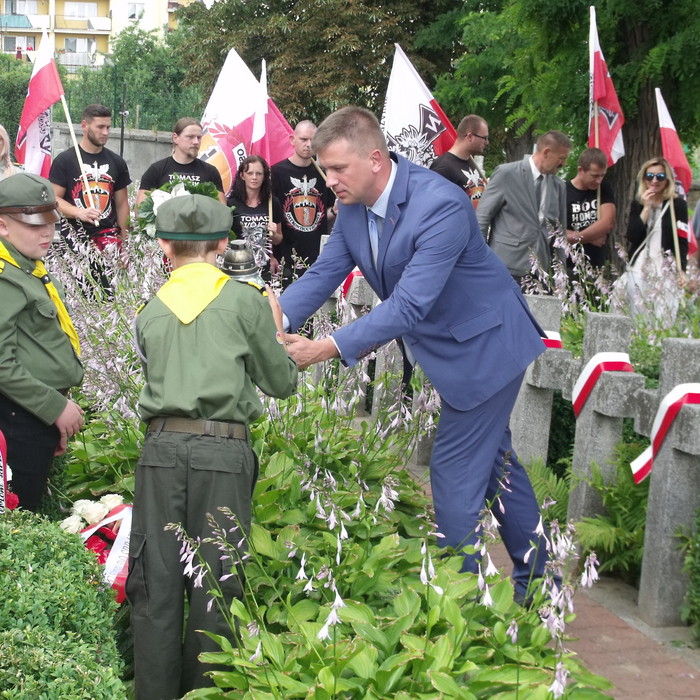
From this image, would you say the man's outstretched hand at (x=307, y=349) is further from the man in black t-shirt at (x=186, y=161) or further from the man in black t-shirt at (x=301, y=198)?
the man in black t-shirt at (x=186, y=161)

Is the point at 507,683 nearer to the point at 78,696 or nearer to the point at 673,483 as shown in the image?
the point at 78,696

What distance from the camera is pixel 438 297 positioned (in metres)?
4.41

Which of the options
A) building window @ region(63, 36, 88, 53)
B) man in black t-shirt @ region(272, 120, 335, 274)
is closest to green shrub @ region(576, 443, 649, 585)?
man in black t-shirt @ region(272, 120, 335, 274)

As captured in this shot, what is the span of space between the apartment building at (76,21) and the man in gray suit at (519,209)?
86.7m

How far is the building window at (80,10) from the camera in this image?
9769 cm

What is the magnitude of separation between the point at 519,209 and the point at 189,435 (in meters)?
5.37

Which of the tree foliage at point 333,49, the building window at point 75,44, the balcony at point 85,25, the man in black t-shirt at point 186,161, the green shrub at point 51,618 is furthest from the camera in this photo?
the building window at point 75,44

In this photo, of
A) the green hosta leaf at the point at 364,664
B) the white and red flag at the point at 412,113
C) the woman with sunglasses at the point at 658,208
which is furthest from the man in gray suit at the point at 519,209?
the green hosta leaf at the point at 364,664

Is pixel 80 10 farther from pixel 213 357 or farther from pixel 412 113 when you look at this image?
pixel 213 357

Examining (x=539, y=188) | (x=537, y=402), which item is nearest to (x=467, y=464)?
(x=537, y=402)

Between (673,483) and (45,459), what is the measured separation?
2.54 m

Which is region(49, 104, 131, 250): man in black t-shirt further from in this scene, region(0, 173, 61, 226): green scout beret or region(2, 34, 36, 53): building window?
region(2, 34, 36, 53): building window

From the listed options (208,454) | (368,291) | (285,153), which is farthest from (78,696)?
(285,153)

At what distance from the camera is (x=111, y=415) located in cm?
525
